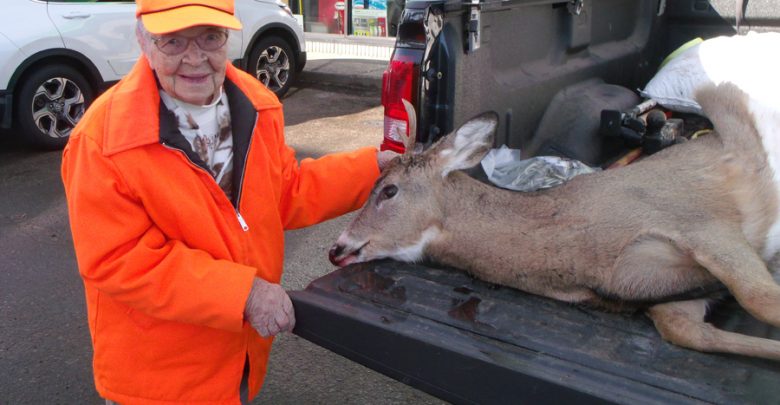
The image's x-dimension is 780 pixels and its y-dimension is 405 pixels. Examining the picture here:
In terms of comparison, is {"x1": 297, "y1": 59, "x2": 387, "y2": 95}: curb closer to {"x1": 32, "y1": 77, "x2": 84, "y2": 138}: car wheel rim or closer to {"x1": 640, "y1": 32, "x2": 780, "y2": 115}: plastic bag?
{"x1": 32, "y1": 77, "x2": 84, "y2": 138}: car wheel rim

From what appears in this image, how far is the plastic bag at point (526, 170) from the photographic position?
10.8ft

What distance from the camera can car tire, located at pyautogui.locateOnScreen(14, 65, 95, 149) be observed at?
762cm

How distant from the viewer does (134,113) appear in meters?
2.23

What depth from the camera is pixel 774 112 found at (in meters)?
3.19

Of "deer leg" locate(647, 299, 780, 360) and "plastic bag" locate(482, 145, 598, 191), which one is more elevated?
"plastic bag" locate(482, 145, 598, 191)

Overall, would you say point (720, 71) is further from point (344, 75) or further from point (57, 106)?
point (344, 75)

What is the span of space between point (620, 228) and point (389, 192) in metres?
0.91

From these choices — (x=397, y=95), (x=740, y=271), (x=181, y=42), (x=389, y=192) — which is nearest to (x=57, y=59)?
(x=397, y=95)

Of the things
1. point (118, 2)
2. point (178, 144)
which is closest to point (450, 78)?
point (178, 144)

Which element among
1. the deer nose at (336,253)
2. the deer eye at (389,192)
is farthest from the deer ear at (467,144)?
the deer nose at (336,253)

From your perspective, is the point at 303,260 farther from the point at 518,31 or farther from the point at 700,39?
the point at 700,39

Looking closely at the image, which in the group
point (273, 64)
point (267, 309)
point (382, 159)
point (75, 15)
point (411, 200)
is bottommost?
point (273, 64)

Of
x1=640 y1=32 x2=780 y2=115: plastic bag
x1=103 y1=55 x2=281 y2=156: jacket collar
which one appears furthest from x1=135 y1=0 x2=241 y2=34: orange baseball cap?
x1=640 y1=32 x2=780 y2=115: plastic bag

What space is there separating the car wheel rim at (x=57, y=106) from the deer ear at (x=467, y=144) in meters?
6.15
